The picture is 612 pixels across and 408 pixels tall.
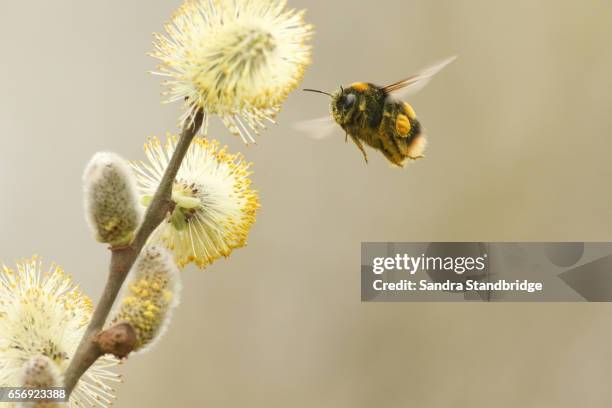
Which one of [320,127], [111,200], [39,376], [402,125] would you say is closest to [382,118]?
[402,125]

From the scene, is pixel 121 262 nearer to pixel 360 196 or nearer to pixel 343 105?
pixel 343 105

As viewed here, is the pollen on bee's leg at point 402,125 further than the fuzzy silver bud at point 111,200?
Yes

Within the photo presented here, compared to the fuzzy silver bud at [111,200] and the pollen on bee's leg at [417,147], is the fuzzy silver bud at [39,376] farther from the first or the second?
the pollen on bee's leg at [417,147]

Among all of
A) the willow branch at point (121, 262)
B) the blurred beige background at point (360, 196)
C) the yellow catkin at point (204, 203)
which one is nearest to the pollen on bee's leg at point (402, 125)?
the yellow catkin at point (204, 203)

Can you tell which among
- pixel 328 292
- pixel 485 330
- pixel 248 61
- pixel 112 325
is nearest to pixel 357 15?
pixel 328 292

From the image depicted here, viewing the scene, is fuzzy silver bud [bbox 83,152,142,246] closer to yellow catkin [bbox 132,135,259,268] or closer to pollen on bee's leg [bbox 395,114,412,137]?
yellow catkin [bbox 132,135,259,268]

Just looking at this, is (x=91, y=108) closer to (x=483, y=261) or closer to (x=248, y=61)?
(x=483, y=261)
